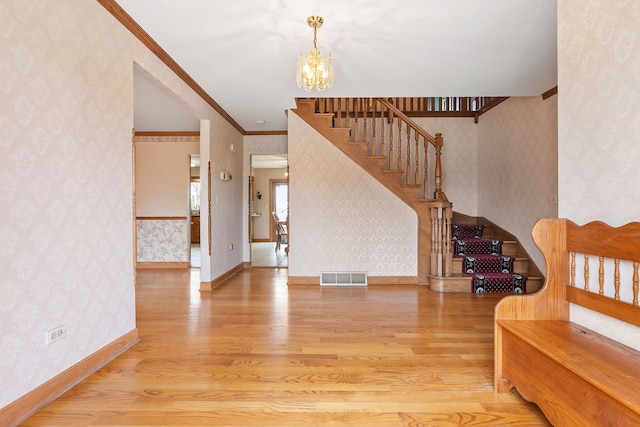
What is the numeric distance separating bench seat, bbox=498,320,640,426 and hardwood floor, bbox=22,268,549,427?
0.85 ft

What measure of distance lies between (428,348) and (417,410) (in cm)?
86

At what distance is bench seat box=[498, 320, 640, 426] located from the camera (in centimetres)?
120

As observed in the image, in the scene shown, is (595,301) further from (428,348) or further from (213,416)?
(213,416)

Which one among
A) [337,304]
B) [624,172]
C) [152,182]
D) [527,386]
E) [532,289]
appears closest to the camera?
[624,172]

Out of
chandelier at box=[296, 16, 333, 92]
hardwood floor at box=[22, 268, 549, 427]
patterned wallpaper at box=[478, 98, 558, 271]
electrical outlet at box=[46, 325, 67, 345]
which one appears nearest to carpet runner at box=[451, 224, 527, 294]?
patterned wallpaper at box=[478, 98, 558, 271]

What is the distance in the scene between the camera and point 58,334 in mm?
1921

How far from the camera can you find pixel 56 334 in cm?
191

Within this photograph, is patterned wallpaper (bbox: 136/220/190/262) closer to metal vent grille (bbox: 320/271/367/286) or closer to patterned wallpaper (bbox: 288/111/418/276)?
patterned wallpaper (bbox: 288/111/418/276)

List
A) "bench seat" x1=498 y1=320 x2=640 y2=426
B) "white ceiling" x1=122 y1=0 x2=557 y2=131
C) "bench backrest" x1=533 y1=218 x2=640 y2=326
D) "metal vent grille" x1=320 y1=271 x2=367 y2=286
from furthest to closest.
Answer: "metal vent grille" x1=320 y1=271 x2=367 y2=286
"white ceiling" x1=122 y1=0 x2=557 y2=131
"bench backrest" x1=533 y1=218 x2=640 y2=326
"bench seat" x1=498 y1=320 x2=640 y2=426

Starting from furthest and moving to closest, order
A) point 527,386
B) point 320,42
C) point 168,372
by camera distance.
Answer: point 320,42 → point 168,372 → point 527,386

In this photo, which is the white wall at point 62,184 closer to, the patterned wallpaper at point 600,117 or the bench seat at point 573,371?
the bench seat at point 573,371

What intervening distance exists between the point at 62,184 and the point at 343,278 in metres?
3.70

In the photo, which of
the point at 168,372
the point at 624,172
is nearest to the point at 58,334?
the point at 168,372

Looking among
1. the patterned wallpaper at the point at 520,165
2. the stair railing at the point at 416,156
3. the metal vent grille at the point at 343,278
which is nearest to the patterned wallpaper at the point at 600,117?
the patterned wallpaper at the point at 520,165
